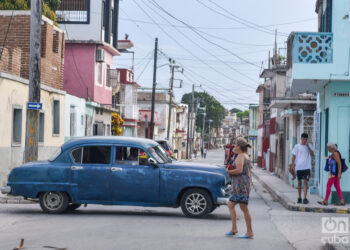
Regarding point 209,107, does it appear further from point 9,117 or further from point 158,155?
point 158,155

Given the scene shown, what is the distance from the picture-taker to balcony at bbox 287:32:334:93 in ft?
58.6

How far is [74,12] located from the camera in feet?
127

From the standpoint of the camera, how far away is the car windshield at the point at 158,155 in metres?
14.0

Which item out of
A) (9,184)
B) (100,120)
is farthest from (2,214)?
(100,120)

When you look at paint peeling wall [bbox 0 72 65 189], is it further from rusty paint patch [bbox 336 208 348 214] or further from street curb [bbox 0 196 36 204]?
rusty paint patch [bbox 336 208 348 214]

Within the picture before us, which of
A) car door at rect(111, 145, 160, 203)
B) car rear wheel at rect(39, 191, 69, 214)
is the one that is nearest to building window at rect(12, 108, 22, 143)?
car rear wheel at rect(39, 191, 69, 214)

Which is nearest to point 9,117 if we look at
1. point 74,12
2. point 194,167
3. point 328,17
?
point 194,167

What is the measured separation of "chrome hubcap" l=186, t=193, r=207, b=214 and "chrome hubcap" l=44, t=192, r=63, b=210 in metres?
2.83

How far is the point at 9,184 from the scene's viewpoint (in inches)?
552

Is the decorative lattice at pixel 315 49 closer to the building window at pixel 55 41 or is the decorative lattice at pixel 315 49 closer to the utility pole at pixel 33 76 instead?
the utility pole at pixel 33 76

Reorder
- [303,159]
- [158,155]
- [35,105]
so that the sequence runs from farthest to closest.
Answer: [35,105] < [303,159] < [158,155]

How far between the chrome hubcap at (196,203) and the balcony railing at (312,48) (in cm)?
617

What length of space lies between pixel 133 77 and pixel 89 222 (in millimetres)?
43430

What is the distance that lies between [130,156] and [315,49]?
7.00 m
